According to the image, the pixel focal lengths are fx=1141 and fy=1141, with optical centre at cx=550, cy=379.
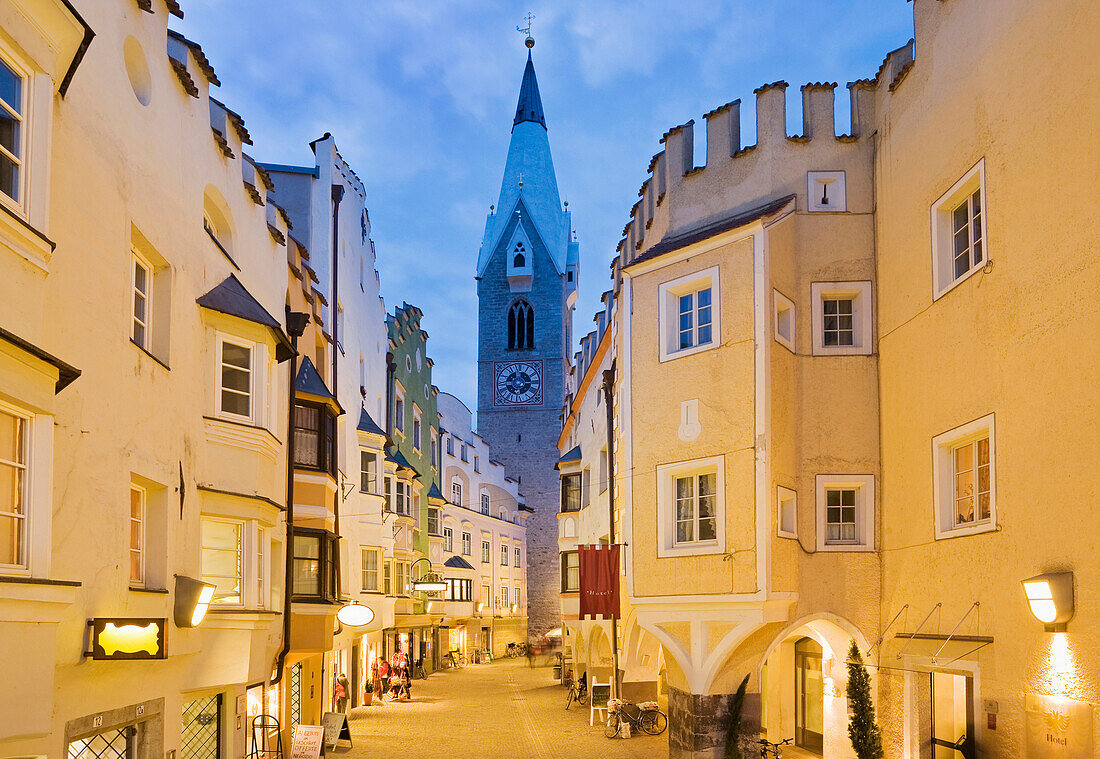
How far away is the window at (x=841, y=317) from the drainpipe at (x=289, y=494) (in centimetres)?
813

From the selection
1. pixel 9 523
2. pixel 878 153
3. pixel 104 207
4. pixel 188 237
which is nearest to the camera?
pixel 9 523

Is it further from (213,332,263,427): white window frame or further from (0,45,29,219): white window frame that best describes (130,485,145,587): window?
(0,45,29,219): white window frame

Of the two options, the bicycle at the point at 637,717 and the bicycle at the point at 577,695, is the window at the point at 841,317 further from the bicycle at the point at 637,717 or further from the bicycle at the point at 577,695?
the bicycle at the point at 577,695

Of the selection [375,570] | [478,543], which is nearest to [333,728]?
[375,570]

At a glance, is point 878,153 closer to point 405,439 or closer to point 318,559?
point 318,559

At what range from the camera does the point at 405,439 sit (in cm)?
4359

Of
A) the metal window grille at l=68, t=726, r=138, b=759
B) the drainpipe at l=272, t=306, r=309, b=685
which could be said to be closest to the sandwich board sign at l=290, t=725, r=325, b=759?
the drainpipe at l=272, t=306, r=309, b=685

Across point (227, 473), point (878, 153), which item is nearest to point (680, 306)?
point (878, 153)

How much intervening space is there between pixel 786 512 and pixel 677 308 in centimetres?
378

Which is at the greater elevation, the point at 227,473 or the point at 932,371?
the point at 932,371

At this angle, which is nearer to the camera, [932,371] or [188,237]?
[188,237]

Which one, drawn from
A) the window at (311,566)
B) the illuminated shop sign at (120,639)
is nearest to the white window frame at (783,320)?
the window at (311,566)

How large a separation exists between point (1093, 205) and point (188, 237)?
9.95m

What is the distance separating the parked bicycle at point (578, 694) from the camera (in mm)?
34019
